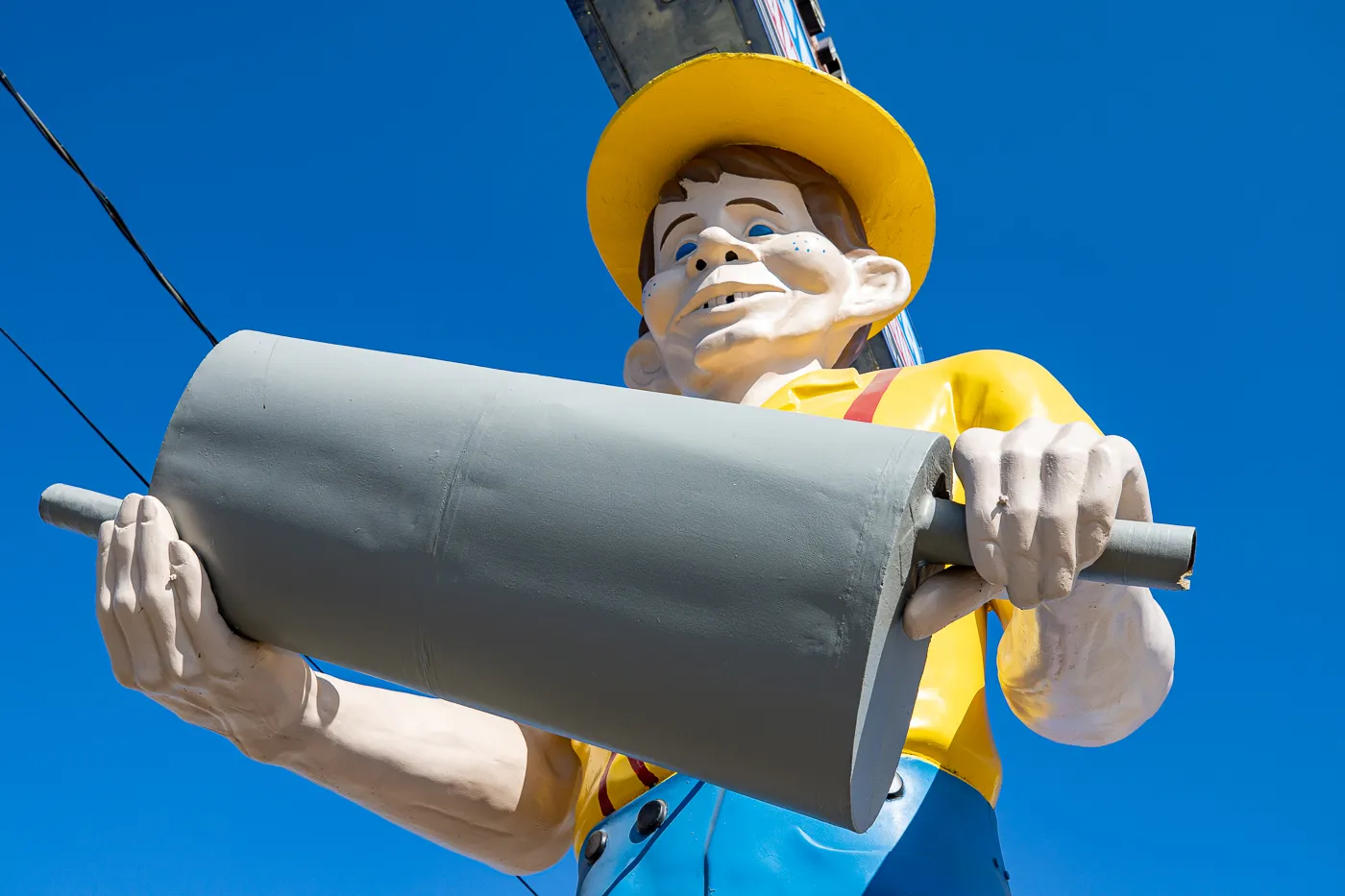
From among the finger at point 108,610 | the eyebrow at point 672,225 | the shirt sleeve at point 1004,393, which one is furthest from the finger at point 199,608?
the eyebrow at point 672,225

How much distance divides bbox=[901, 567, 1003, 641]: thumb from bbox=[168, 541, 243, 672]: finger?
47.1 inches

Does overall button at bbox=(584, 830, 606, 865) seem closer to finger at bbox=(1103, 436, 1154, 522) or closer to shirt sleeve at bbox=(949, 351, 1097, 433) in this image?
shirt sleeve at bbox=(949, 351, 1097, 433)

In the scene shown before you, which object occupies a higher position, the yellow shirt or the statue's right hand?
the yellow shirt

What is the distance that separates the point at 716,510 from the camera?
6.25 feet

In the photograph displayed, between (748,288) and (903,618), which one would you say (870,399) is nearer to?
(748,288)

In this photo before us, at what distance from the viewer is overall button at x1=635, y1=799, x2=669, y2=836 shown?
2.68 metres

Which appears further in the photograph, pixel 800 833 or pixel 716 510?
pixel 800 833

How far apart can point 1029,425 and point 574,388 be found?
734mm

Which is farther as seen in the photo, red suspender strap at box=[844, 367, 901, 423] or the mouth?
the mouth

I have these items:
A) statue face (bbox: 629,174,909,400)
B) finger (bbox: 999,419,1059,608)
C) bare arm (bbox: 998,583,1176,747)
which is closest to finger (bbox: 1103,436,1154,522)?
finger (bbox: 999,419,1059,608)

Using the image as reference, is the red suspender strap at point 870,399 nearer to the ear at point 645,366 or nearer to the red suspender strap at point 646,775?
the ear at point 645,366

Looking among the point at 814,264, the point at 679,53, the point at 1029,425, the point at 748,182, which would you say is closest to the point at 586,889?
the point at 1029,425

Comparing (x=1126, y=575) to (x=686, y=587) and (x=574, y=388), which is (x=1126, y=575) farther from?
(x=574, y=388)

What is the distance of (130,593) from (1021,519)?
152cm
